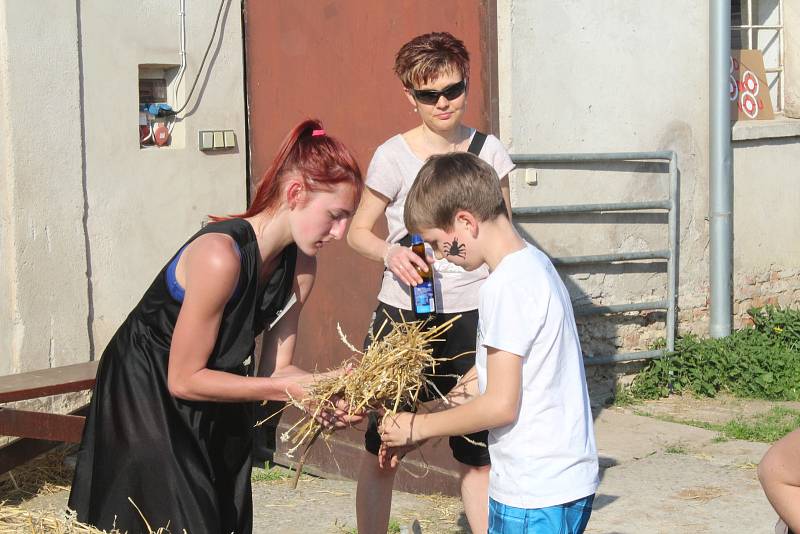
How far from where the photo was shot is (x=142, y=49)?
6.60 meters

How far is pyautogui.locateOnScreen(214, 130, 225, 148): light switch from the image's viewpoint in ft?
22.6

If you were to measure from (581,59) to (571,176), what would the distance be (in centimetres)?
74

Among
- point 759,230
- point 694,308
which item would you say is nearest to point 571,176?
point 694,308

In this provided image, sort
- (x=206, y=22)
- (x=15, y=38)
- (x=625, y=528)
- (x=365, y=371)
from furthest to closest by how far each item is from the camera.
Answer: (x=206, y=22) → (x=15, y=38) → (x=625, y=528) → (x=365, y=371)

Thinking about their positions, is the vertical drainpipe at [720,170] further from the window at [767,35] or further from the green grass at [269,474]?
the green grass at [269,474]

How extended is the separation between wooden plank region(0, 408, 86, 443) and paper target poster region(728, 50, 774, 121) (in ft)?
17.4

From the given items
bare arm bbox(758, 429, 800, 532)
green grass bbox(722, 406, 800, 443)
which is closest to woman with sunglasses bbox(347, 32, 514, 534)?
bare arm bbox(758, 429, 800, 532)

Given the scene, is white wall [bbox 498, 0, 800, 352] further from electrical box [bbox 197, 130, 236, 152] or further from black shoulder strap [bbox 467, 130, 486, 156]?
black shoulder strap [bbox 467, 130, 486, 156]

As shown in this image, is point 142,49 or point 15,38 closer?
point 15,38

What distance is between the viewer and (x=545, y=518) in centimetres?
294

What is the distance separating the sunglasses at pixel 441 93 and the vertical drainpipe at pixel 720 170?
353cm

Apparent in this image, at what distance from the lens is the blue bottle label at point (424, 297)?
395cm

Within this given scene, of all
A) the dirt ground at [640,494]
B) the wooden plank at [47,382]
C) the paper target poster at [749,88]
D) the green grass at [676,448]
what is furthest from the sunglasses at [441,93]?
the paper target poster at [749,88]

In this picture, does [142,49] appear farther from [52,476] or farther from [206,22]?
[52,476]
